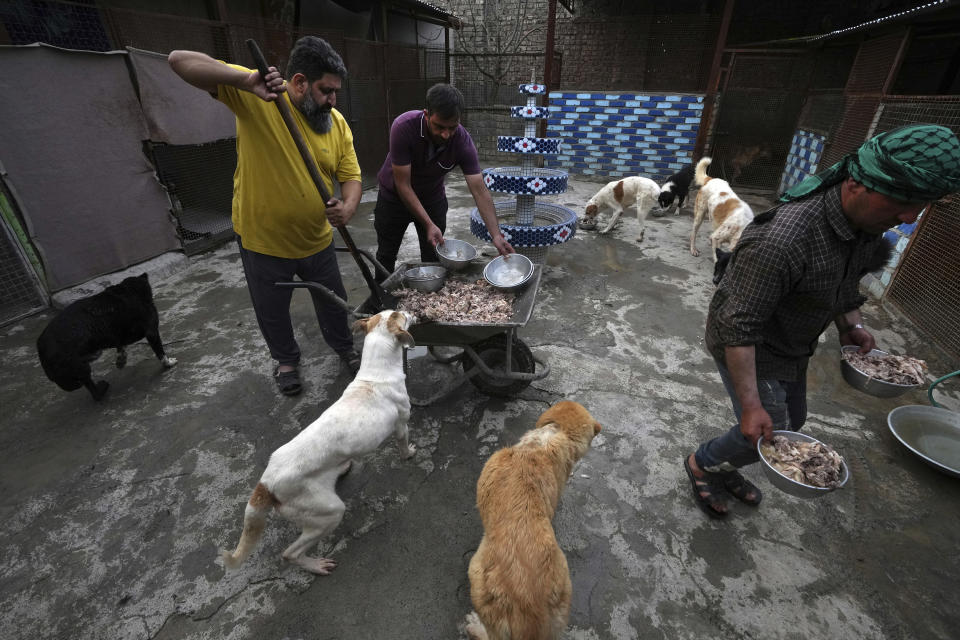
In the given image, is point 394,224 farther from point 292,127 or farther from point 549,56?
point 549,56

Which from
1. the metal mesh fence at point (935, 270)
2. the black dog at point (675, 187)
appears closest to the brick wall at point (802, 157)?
the black dog at point (675, 187)

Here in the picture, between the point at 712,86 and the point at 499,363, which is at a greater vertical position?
the point at 712,86

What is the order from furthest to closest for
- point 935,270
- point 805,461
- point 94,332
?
point 935,270, point 94,332, point 805,461

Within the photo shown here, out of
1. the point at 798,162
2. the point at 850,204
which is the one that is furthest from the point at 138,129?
the point at 798,162

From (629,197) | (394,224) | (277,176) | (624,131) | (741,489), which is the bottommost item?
(741,489)

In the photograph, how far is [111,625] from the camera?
203cm

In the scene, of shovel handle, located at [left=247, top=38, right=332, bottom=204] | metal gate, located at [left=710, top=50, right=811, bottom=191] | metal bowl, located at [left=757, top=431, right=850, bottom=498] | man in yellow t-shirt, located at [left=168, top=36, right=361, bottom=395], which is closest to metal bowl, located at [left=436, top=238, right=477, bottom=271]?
man in yellow t-shirt, located at [left=168, top=36, right=361, bottom=395]

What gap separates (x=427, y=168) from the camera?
146 inches

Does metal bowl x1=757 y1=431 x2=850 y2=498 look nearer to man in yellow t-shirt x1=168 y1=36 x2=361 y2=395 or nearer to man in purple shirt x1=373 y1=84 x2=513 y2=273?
man in purple shirt x1=373 y1=84 x2=513 y2=273

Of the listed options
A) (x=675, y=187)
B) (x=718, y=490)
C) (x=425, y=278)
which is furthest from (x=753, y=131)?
(x=425, y=278)

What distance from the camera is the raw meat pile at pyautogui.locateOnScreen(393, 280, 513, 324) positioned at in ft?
9.32

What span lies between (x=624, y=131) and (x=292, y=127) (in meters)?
9.74

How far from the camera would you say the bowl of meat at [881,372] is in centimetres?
205

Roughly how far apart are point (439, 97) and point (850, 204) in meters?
2.64
